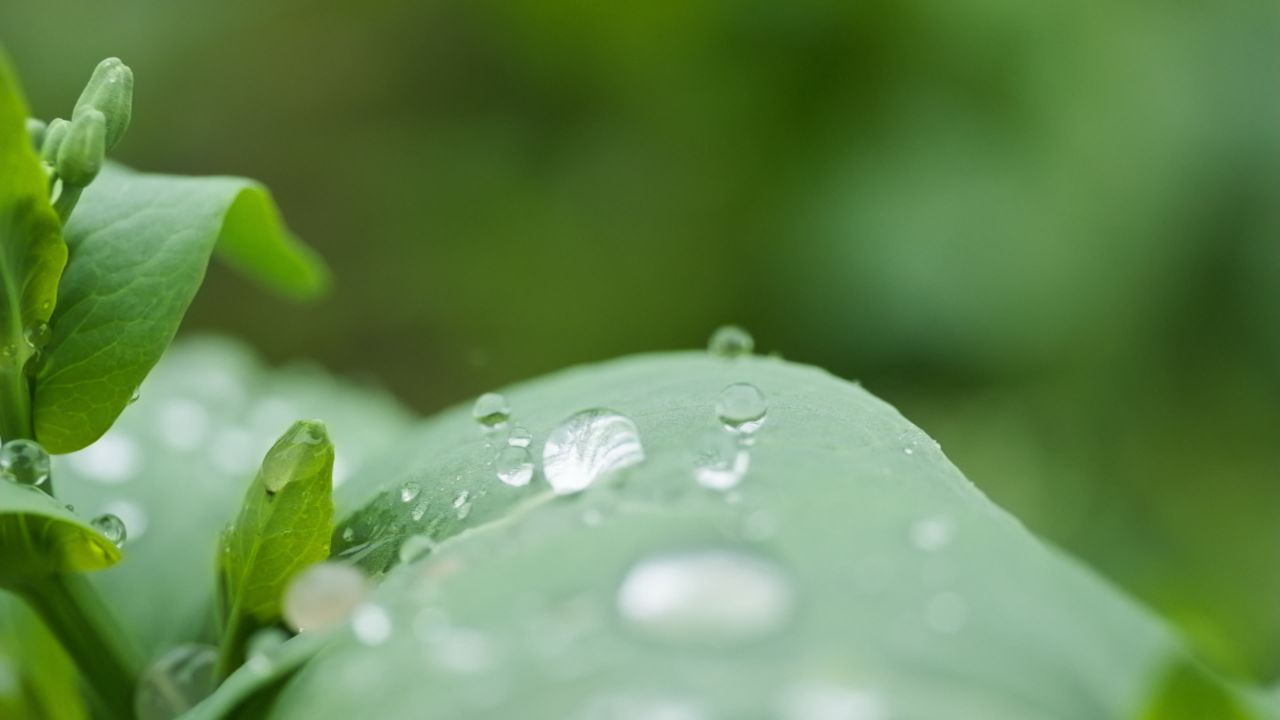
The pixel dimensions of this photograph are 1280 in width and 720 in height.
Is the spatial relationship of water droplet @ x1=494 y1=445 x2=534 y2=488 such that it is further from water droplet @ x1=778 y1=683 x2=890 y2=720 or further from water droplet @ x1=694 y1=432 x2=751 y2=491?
water droplet @ x1=778 y1=683 x2=890 y2=720

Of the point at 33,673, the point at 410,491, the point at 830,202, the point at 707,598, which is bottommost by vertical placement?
the point at 830,202

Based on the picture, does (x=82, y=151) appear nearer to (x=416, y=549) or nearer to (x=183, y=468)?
(x=416, y=549)

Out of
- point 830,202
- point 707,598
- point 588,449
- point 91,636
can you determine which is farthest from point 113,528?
point 830,202

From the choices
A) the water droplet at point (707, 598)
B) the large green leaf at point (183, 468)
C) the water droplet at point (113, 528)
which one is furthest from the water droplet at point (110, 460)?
the water droplet at point (707, 598)

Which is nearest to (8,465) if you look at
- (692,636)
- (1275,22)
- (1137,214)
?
(692,636)

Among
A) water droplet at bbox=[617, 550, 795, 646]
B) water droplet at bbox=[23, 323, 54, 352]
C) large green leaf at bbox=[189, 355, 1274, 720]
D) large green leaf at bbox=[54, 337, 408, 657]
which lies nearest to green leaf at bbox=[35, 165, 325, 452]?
water droplet at bbox=[23, 323, 54, 352]
